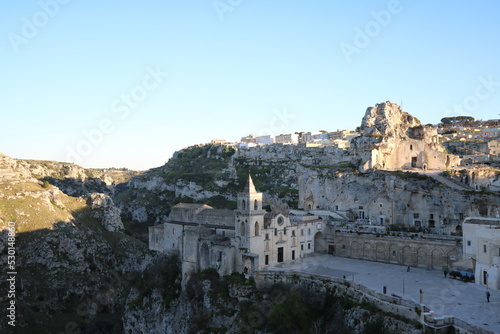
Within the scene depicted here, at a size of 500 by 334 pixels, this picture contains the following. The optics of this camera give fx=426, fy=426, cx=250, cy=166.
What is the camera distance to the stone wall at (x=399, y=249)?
38750 mm

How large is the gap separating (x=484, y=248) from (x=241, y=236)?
19.8 m

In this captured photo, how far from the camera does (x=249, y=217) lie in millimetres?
38688

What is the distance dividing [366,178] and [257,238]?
19.3 meters

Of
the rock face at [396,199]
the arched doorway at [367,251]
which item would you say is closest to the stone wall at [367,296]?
the arched doorway at [367,251]

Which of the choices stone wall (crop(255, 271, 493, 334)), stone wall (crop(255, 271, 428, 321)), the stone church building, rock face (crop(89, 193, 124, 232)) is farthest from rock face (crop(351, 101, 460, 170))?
rock face (crop(89, 193, 124, 232))

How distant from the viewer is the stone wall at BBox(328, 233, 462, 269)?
127 feet

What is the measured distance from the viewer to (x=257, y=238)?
129ft

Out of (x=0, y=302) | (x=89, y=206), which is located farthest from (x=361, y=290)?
(x=89, y=206)

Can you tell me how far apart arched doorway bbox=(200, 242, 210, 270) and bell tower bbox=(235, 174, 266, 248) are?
4.00m

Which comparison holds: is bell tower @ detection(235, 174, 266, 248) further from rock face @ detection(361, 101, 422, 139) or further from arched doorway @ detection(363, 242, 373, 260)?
rock face @ detection(361, 101, 422, 139)

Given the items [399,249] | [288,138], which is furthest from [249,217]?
[288,138]

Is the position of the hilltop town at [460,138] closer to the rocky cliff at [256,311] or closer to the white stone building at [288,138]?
the white stone building at [288,138]

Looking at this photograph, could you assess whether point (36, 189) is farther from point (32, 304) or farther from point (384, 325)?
point (384, 325)

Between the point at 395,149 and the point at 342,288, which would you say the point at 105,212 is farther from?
the point at 342,288
